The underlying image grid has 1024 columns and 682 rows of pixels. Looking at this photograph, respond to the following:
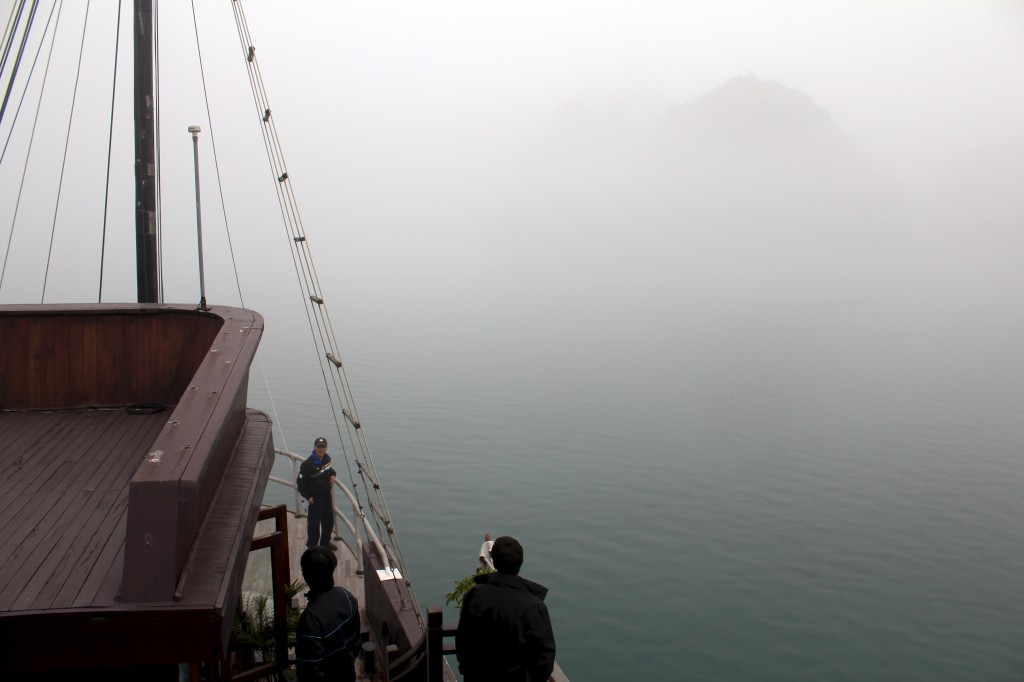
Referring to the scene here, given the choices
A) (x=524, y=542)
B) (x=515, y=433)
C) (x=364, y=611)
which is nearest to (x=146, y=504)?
(x=364, y=611)

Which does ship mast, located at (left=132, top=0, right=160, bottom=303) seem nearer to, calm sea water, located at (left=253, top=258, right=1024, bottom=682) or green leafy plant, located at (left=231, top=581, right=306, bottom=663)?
green leafy plant, located at (left=231, top=581, right=306, bottom=663)

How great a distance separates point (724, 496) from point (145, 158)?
20622mm

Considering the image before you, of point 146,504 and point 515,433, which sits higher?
point 146,504

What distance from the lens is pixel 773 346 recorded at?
61000 mm

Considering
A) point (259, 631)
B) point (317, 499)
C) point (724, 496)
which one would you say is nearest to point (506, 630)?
point (259, 631)

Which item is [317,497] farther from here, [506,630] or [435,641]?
[506,630]

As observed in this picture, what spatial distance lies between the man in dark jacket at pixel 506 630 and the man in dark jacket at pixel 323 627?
797 mm

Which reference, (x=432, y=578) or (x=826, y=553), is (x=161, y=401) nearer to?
(x=432, y=578)

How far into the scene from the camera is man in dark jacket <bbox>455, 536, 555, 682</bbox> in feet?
14.0

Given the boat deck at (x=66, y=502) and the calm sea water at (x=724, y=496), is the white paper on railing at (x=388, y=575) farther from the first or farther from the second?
the calm sea water at (x=724, y=496)

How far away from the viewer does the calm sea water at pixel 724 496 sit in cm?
1633

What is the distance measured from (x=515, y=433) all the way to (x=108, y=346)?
24.8m

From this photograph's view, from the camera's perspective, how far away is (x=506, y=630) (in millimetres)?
4277

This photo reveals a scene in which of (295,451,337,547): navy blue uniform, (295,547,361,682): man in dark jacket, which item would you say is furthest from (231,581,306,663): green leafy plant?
(295,451,337,547): navy blue uniform
